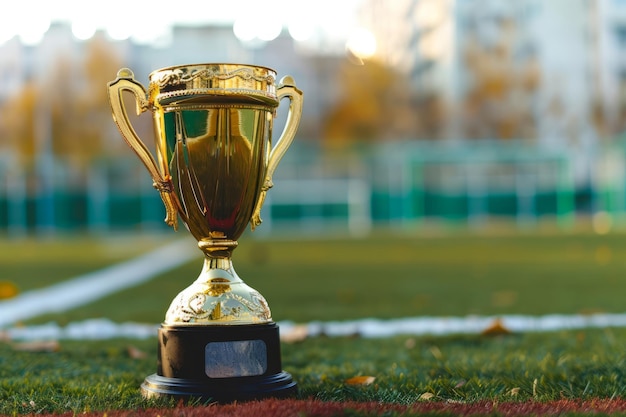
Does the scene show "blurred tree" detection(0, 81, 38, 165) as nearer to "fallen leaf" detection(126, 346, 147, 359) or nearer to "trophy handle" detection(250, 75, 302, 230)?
"fallen leaf" detection(126, 346, 147, 359)

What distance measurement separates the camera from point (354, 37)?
53.0m

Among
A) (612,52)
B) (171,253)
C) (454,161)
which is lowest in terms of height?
(171,253)

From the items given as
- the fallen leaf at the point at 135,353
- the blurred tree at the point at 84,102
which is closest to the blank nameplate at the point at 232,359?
the fallen leaf at the point at 135,353

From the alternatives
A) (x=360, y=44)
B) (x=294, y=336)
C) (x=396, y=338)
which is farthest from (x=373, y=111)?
(x=294, y=336)

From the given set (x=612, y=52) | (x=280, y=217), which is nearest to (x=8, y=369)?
(x=280, y=217)

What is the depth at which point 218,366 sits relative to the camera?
314 cm

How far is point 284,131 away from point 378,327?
3294 mm

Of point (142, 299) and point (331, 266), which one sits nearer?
point (142, 299)

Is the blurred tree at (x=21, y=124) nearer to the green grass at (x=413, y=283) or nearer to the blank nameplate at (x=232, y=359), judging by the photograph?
the green grass at (x=413, y=283)

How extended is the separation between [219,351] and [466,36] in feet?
176

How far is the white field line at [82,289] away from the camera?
28.2ft

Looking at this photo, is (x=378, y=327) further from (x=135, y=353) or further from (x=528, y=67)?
(x=528, y=67)

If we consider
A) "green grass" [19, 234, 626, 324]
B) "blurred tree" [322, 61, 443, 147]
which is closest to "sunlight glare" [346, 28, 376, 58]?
"blurred tree" [322, 61, 443, 147]

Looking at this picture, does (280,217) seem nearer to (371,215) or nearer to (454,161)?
(371,215)
